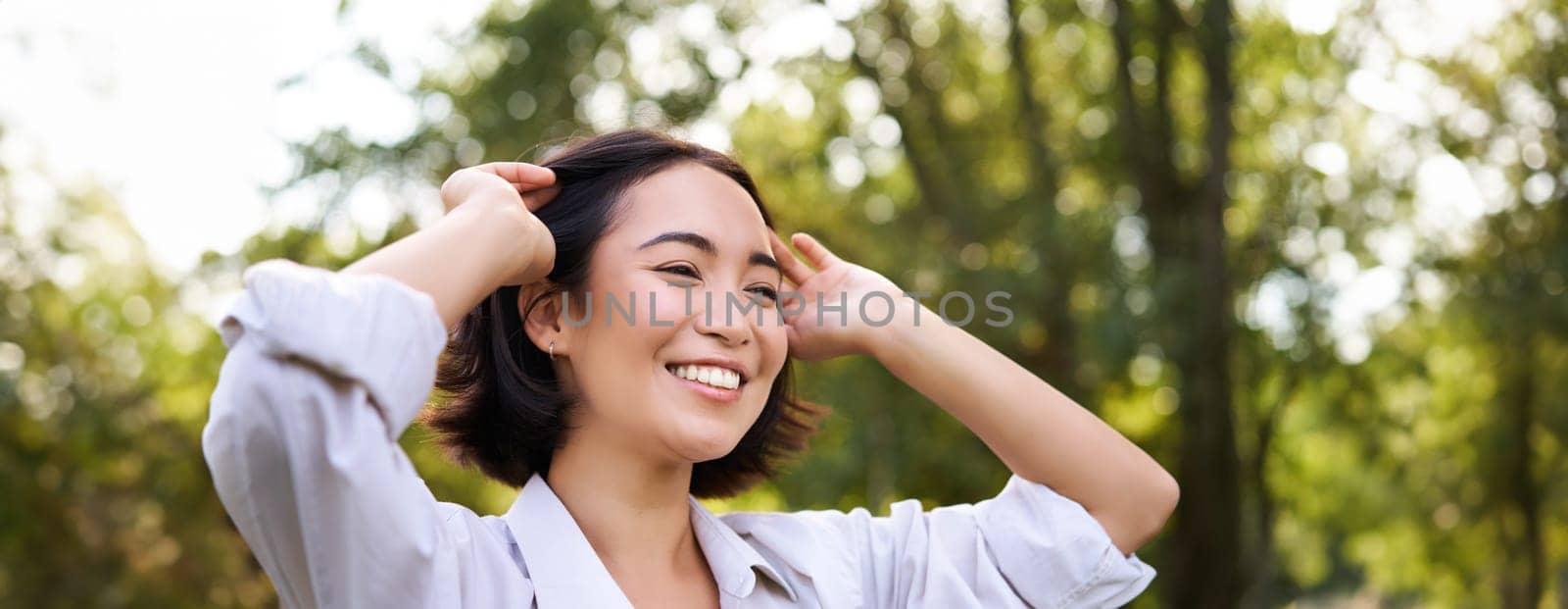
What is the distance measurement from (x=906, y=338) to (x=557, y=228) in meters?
0.57

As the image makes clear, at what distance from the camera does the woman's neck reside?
79.5 inches

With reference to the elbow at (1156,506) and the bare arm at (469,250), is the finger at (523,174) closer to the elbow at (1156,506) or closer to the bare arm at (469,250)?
the bare arm at (469,250)

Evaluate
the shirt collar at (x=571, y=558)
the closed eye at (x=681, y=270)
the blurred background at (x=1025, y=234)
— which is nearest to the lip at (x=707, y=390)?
the closed eye at (x=681, y=270)

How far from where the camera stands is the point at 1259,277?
328 inches

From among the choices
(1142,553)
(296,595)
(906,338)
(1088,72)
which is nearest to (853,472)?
(1142,553)

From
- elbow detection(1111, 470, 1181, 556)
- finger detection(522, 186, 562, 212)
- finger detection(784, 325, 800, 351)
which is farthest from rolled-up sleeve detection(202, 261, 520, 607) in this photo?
elbow detection(1111, 470, 1181, 556)

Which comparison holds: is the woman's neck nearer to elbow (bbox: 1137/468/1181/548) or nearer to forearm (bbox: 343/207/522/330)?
forearm (bbox: 343/207/522/330)

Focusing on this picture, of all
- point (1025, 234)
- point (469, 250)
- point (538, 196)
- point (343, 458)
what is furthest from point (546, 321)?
point (1025, 234)

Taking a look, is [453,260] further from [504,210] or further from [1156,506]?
[1156,506]

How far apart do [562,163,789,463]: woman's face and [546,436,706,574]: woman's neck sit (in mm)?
29

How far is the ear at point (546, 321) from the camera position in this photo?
2.04m

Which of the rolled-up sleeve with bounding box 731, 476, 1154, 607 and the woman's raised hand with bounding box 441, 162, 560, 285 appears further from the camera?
the rolled-up sleeve with bounding box 731, 476, 1154, 607

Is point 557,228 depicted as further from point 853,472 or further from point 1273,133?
point 1273,133

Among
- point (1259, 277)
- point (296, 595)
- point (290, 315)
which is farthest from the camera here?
point (1259, 277)
